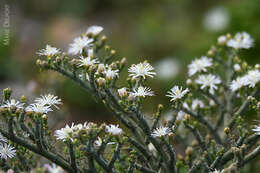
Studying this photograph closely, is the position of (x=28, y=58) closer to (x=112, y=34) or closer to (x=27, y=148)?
(x=112, y=34)

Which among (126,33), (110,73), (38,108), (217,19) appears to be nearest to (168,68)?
(217,19)

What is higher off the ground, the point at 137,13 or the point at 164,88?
the point at 137,13

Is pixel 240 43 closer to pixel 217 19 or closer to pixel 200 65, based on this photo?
pixel 200 65

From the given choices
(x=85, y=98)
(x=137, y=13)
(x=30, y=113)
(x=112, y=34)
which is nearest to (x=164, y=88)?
(x=85, y=98)

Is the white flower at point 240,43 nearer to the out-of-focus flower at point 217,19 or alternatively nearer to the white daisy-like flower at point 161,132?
the white daisy-like flower at point 161,132

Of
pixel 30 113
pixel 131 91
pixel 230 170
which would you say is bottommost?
pixel 230 170

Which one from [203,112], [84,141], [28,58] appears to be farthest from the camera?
[28,58]

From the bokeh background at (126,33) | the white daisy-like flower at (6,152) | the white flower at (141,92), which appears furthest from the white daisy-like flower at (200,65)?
the bokeh background at (126,33)

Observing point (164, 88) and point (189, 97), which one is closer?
point (189, 97)
